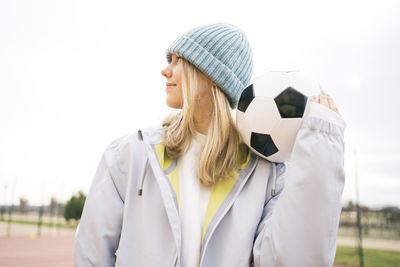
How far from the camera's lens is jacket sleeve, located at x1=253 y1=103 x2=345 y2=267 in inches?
51.6

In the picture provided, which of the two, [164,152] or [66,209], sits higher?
[164,152]

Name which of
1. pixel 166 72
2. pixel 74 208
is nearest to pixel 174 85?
pixel 166 72

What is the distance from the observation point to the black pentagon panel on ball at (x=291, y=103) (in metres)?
1.59

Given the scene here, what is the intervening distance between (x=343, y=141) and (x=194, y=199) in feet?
2.51

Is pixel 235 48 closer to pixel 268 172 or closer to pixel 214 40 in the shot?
pixel 214 40

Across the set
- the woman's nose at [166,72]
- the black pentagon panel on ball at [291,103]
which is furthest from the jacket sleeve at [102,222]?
the black pentagon panel on ball at [291,103]

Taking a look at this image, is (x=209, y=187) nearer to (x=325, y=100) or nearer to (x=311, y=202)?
(x=311, y=202)

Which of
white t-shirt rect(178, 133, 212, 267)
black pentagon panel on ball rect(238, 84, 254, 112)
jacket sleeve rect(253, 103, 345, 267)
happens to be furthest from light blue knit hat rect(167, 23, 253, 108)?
jacket sleeve rect(253, 103, 345, 267)

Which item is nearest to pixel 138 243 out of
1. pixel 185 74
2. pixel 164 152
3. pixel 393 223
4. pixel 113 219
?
pixel 113 219

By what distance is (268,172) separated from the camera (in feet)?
5.73

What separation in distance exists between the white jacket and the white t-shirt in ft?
0.18

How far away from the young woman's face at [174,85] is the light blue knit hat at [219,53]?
92 mm

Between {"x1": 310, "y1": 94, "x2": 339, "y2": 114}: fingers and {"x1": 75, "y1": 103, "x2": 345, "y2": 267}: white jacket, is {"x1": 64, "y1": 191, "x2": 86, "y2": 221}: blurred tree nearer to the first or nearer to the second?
Result: {"x1": 75, "y1": 103, "x2": 345, "y2": 267}: white jacket

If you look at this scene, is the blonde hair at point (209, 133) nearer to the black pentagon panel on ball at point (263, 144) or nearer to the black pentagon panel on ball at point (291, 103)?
the black pentagon panel on ball at point (263, 144)
